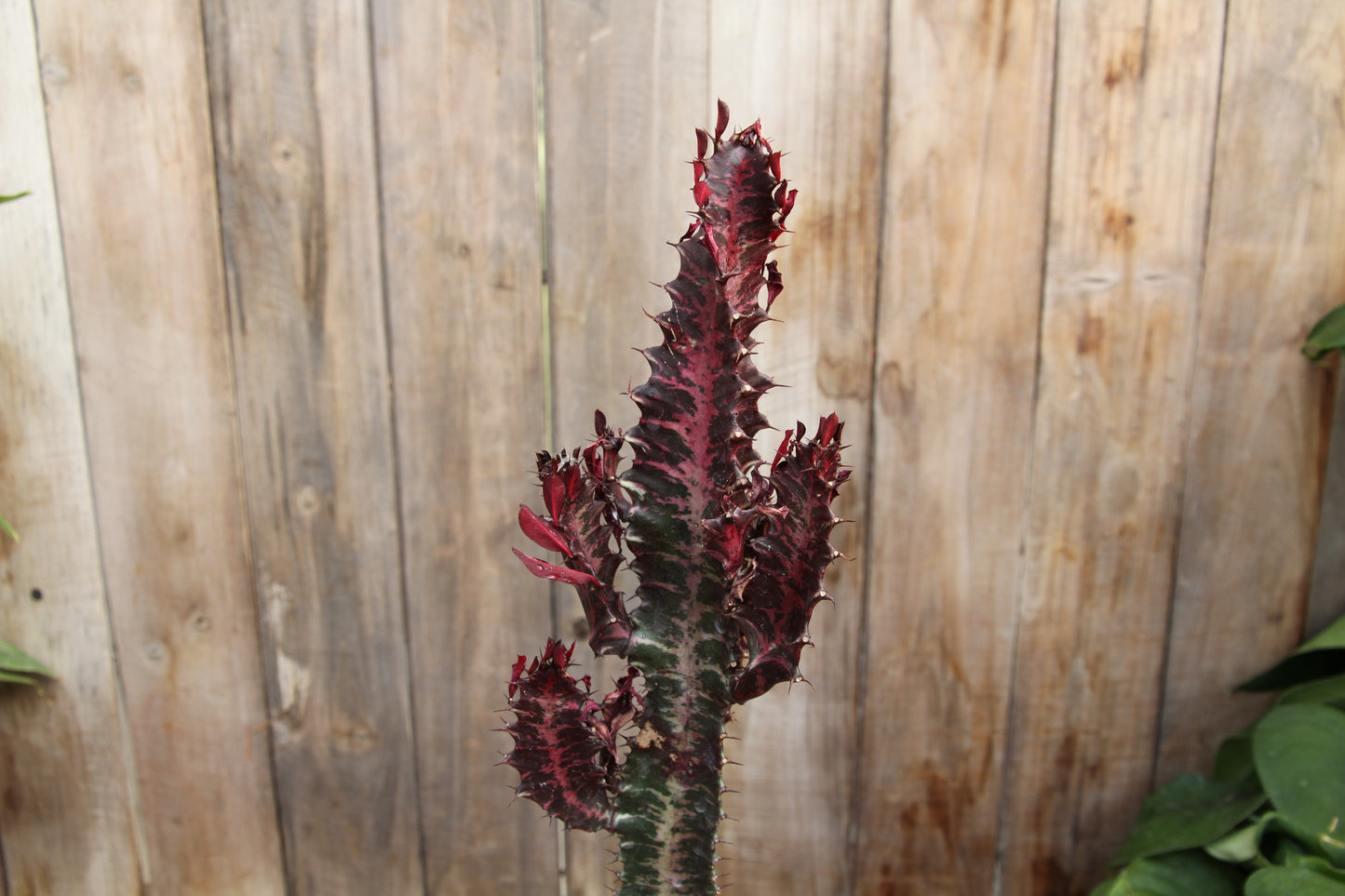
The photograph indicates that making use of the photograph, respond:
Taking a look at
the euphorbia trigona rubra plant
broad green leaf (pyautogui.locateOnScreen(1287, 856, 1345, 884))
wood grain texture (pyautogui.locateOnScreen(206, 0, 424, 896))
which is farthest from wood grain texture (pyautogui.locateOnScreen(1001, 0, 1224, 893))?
wood grain texture (pyautogui.locateOnScreen(206, 0, 424, 896))

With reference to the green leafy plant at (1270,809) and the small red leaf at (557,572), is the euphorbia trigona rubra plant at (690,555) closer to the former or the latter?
the small red leaf at (557,572)

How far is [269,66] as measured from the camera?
3.07ft

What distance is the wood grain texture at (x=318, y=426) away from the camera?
938 millimetres

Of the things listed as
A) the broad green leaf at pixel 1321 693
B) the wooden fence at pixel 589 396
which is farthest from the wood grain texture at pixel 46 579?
the broad green leaf at pixel 1321 693

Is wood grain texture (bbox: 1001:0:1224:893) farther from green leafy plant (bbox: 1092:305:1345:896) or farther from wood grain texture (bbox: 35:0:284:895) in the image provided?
wood grain texture (bbox: 35:0:284:895)

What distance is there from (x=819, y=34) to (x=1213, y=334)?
0.60 meters

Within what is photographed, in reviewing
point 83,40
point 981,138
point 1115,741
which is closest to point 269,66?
point 83,40

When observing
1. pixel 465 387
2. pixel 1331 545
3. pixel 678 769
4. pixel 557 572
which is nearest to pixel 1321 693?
pixel 1331 545

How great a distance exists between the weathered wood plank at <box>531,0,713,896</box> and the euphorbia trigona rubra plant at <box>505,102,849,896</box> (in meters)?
0.38

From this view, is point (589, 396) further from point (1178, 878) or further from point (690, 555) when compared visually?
point (1178, 878)

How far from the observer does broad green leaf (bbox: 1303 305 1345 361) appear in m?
0.90

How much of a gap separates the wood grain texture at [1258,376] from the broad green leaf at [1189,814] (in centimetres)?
7

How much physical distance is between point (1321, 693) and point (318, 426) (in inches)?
48.6

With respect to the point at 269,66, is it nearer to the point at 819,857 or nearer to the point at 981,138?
the point at 981,138
